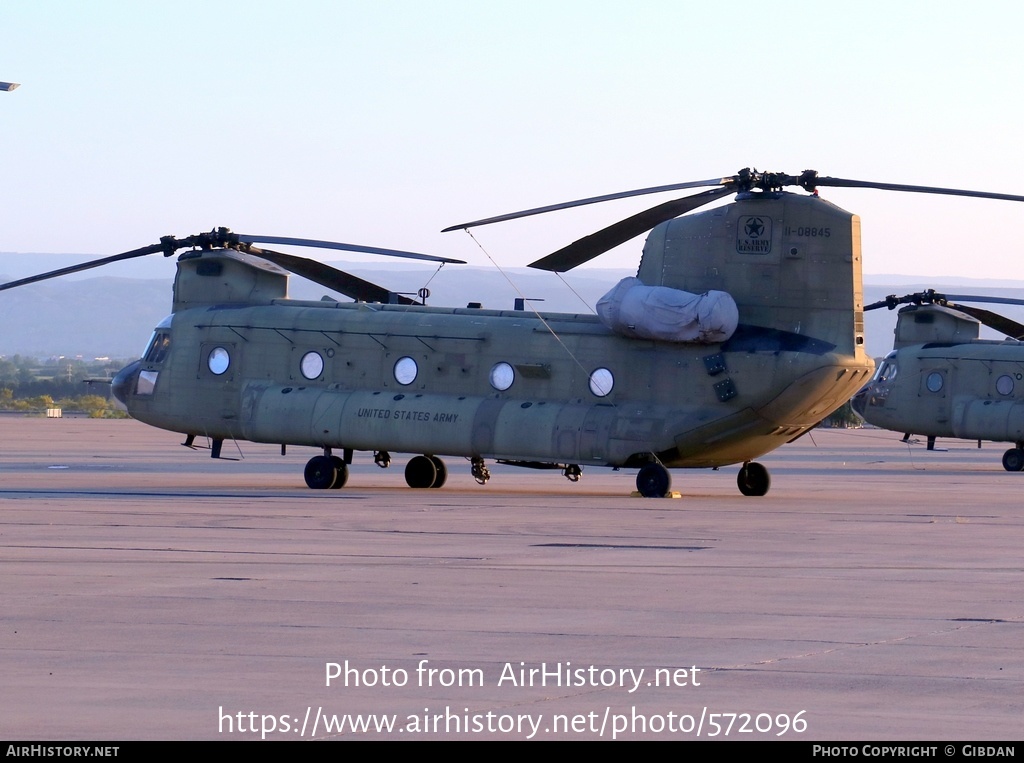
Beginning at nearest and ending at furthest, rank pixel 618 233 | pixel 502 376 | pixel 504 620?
pixel 504 620 → pixel 618 233 → pixel 502 376

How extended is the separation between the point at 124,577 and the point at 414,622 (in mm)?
3324

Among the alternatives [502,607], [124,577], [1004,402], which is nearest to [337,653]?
[502,607]

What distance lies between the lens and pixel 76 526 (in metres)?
17.3

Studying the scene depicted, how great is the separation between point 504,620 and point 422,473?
17.1 metres

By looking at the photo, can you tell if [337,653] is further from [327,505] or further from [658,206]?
[658,206]

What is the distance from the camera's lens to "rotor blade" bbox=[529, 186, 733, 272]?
2403 cm

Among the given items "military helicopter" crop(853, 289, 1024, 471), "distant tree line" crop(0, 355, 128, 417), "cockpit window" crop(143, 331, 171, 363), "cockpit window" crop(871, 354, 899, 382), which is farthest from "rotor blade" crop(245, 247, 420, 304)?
"distant tree line" crop(0, 355, 128, 417)

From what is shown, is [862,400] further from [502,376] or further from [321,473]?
[321,473]

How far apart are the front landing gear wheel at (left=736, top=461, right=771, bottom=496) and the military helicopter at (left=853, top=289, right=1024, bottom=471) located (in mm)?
14850

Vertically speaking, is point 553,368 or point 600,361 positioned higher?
point 600,361

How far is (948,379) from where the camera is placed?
41.2m

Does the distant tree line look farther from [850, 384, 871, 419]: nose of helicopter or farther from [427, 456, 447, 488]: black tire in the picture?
[427, 456, 447, 488]: black tire

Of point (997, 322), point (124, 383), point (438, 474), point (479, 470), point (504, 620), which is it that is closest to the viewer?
point (504, 620)

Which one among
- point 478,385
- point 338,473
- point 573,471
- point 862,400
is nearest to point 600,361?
point 573,471
